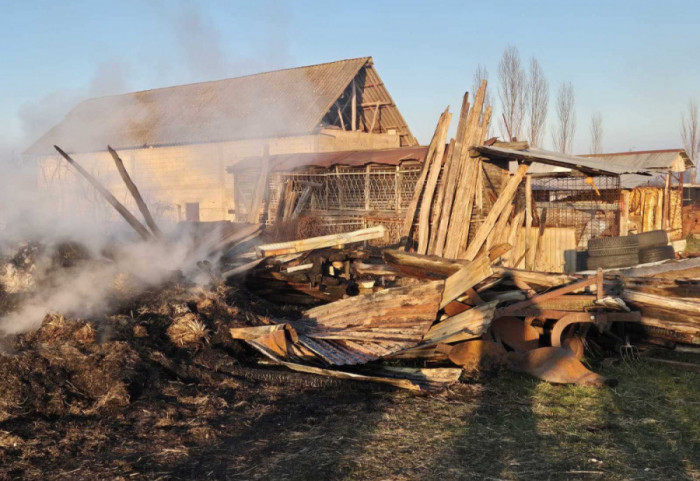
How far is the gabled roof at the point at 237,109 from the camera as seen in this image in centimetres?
2359

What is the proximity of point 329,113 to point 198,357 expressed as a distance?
2054 centimetres

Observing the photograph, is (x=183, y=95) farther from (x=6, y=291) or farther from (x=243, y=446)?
(x=243, y=446)

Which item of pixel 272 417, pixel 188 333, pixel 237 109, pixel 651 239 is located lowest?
pixel 272 417

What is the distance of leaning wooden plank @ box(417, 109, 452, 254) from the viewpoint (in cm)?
1118

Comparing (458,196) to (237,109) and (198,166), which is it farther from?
(198,166)

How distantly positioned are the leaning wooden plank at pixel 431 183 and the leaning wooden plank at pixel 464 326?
4.62 metres

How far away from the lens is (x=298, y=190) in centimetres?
1967

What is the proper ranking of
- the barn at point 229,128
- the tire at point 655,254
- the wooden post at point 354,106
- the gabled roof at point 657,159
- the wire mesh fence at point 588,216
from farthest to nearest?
the gabled roof at point 657,159
the wooden post at point 354,106
the barn at point 229,128
the wire mesh fence at point 588,216
the tire at point 655,254

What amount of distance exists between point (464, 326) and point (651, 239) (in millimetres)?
6858

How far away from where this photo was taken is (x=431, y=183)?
37.2 ft

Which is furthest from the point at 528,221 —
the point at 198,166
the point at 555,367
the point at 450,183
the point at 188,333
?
the point at 198,166

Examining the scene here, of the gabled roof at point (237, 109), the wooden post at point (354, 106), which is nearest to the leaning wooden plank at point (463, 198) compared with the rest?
the gabled roof at point (237, 109)

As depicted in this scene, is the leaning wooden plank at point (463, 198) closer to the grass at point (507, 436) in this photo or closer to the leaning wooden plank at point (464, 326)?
the leaning wooden plank at point (464, 326)

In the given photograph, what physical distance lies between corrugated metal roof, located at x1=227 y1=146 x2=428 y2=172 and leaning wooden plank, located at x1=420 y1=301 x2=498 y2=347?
1060 cm
